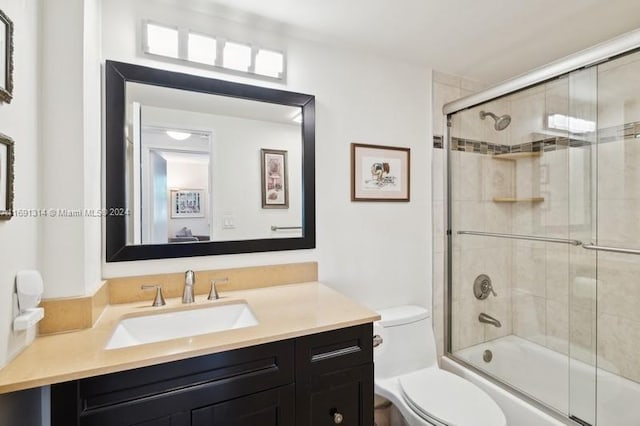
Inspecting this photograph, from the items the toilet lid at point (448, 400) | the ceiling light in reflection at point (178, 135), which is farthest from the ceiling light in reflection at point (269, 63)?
the toilet lid at point (448, 400)

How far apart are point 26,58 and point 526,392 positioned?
2634 millimetres

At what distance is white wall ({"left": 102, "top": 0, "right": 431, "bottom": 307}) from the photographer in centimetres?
159

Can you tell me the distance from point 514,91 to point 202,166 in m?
1.76

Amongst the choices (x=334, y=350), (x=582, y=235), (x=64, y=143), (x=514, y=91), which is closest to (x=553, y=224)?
(x=582, y=235)

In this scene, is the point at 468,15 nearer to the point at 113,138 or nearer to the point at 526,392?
the point at 113,138

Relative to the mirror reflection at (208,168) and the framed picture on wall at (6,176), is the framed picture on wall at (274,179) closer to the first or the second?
the mirror reflection at (208,168)

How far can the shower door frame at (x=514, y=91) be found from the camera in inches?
52.8

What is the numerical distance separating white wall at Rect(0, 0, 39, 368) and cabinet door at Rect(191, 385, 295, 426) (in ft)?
1.83

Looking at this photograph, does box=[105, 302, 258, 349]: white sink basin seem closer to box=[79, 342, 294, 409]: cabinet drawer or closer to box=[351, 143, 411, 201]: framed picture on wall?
box=[79, 342, 294, 409]: cabinet drawer

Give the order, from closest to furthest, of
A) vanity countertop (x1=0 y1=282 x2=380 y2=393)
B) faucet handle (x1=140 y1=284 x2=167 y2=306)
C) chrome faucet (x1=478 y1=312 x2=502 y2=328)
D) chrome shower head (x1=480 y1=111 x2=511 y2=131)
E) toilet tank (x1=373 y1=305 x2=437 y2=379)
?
vanity countertop (x1=0 y1=282 x2=380 y2=393) → faucet handle (x1=140 y1=284 x2=167 y2=306) → toilet tank (x1=373 y1=305 x2=437 y2=379) → chrome shower head (x1=480 y1=111 x2=511 y2=131) → chrome faucet (x1=478 y1=312 x2=502 y2=328)

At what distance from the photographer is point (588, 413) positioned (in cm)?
155

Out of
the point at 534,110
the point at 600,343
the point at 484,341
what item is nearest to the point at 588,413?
the point at 600,343

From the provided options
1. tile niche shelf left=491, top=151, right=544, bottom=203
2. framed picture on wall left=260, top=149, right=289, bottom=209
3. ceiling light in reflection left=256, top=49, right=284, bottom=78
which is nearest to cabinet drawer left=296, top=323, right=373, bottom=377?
framed picture on wall left=260, top=149, right=289, bottom=209

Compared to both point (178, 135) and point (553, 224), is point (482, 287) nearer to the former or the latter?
point (553, 224)
